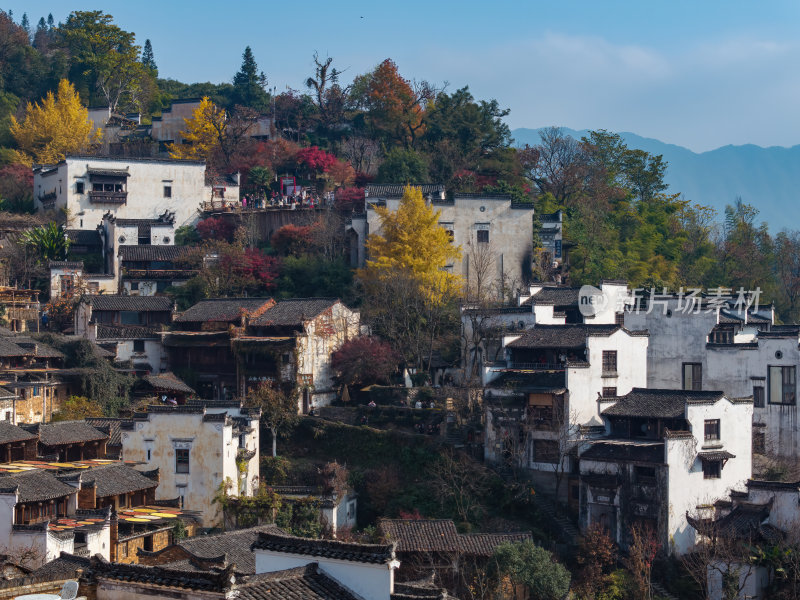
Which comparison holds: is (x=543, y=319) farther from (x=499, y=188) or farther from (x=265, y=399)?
(x=499, y=188)

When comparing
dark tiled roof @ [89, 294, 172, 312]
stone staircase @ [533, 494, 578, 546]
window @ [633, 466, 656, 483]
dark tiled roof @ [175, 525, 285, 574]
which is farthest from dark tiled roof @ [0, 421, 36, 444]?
window @ [633, 466, 656, 483]

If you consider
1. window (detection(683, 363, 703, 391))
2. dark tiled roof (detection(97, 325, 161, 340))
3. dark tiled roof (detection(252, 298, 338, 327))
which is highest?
dark tiled roof (detection(252, 298, 338, 327))

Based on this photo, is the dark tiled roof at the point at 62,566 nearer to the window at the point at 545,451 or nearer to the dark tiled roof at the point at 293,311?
the window at the point at 545,451

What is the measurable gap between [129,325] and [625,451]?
22975 millimetres

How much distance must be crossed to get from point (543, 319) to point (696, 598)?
48.4ft

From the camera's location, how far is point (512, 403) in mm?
39094

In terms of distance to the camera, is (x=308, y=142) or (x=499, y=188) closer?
(x=499, y=188)

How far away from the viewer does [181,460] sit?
38062 mm

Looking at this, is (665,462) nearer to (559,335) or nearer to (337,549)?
(559,335)

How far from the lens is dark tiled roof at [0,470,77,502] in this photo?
30.3 meters

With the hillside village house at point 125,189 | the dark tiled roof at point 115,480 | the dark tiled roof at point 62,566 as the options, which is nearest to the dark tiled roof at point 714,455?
the dark tiled roof at point 115,480

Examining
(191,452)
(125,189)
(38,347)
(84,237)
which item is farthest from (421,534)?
(125,189)

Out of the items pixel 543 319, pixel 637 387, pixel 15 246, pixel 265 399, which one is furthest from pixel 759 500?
pixel 15 246

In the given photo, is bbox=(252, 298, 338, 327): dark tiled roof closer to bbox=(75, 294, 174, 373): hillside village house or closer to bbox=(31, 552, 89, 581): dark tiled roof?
bbox=(75, 294, 174, 373): hillside village house
